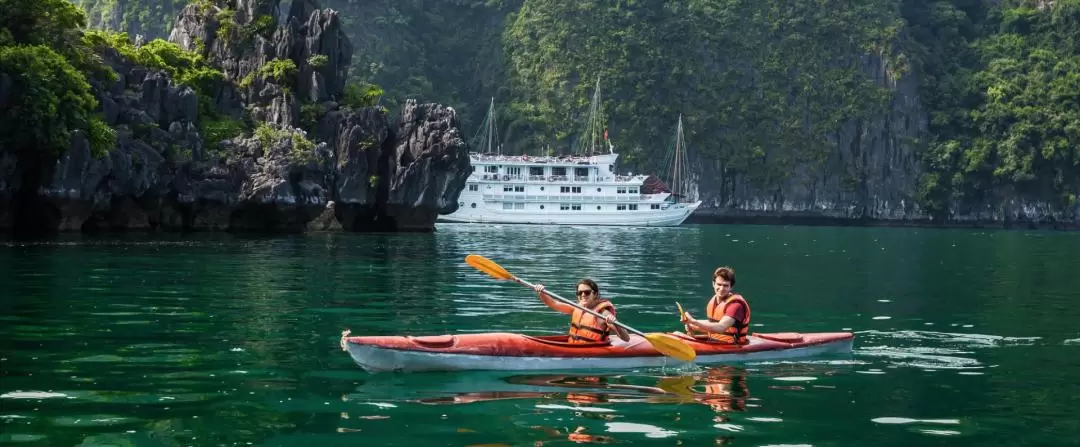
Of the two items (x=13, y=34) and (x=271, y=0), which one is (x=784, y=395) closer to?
(x=13, y=34)

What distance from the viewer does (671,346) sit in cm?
1617

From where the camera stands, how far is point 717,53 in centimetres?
14138

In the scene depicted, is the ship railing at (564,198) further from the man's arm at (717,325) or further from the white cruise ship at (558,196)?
the man's arm at (717,325)

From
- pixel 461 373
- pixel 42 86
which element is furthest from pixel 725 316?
pixel 42 86

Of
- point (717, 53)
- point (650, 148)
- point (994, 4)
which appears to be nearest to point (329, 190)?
point (650, 148)

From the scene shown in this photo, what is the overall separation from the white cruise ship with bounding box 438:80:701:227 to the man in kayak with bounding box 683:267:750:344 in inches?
3311

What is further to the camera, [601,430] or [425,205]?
[425,205]

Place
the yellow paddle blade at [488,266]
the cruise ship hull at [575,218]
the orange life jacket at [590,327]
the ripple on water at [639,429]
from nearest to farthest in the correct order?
the ripple on water at [639,429] → the orange life jacket at [590,327] → the yellow paddle blade at [488,266] → the cruise ship hull at [575,218]

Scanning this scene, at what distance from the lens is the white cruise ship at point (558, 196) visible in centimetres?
10225

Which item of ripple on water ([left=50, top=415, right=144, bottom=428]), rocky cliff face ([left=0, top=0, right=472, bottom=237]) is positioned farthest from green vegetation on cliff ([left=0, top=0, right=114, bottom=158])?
ripple on water ([left=50, top=415, right=144, bottom=428])

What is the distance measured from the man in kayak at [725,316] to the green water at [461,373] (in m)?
0.54

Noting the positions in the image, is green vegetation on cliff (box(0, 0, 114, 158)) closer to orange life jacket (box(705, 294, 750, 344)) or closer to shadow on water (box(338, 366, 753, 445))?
shadow on water (box(338, 366, 753, 445))

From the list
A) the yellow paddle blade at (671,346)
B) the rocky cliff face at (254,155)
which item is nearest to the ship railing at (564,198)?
the rocky cliff face at (254,155)

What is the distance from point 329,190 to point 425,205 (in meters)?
7.30
